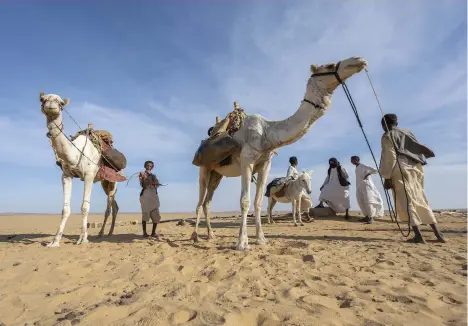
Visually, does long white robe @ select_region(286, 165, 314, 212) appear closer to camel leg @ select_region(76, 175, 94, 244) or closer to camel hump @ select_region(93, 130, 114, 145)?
camel hump @ select_region(93, 130, 114, 145)

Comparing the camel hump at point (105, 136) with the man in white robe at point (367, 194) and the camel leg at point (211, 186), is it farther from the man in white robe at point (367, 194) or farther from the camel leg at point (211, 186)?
the man in white robe at point (367, 194)

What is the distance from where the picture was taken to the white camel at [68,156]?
266 inches

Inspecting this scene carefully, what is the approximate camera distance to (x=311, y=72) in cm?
568

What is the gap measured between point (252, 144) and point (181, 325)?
163 inches

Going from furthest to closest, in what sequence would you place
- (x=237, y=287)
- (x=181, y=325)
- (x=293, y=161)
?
(x=293, y=161)
(x=237, y=287)
(x=181, y=325)

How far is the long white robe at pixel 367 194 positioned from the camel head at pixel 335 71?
28.7ft

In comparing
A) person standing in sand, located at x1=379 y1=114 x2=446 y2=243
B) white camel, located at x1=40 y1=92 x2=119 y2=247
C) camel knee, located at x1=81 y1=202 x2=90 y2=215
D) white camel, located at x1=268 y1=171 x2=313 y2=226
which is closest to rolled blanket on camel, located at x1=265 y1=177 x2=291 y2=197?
white camel, located at x1=268 y1=171 x2=313 y2=226

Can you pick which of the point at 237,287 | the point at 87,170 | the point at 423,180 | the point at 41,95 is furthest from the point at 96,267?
the point at 423,180

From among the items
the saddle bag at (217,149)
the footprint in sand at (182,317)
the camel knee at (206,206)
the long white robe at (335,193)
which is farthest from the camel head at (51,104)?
the long white robe at (335,193)

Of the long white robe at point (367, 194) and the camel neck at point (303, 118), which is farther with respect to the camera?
the long white robe at point (367, 194)

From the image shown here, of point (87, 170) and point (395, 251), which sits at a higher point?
point (87, 170)

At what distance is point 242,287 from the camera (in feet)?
11.5

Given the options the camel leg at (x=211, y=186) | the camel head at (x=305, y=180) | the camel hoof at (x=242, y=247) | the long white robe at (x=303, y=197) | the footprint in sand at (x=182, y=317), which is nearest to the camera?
the footprint in sand at (x=182, y=317)

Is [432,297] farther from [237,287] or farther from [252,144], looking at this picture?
[252,144]
